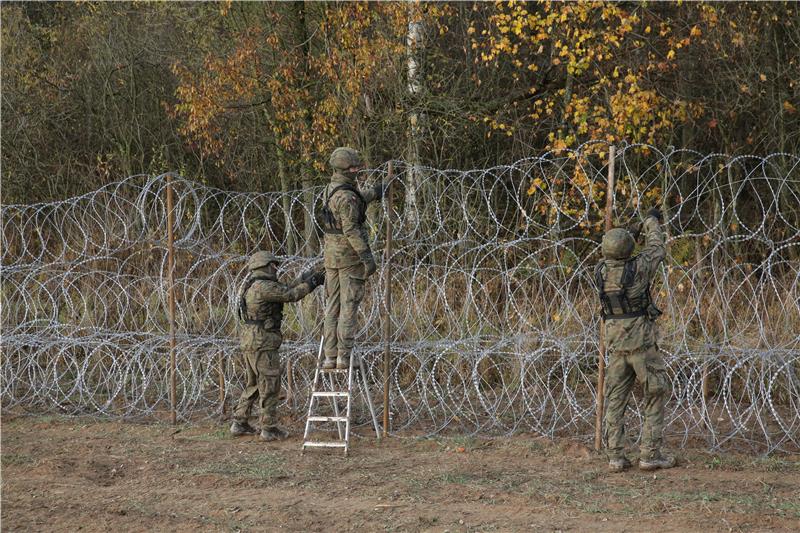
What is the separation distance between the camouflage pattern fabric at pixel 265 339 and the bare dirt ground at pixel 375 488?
0.42 metres

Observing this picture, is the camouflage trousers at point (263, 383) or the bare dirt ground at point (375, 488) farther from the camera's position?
the camouflage trousers at point (263, 383)

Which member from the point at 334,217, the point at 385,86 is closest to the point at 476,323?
the point at 334,217

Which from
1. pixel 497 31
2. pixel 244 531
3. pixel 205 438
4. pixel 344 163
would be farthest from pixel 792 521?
pixel 497 31

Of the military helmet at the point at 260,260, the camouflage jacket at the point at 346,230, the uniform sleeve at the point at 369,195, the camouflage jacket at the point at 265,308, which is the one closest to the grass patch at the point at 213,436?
the camouflage jacket at the point at 265,308

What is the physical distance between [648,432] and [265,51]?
8.27 metres

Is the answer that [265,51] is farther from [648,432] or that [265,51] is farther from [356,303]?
[648,432]

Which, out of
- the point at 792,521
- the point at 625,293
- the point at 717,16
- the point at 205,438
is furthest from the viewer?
the point at 717,16

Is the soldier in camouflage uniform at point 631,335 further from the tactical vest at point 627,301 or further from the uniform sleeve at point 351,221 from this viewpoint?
the uniform sleeve at point 351,221

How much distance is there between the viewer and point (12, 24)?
15344 mm

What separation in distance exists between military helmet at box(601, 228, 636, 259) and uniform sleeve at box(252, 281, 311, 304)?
2.61 metres

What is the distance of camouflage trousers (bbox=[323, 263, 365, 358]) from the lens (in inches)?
328

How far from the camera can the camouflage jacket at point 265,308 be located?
27.7 feet

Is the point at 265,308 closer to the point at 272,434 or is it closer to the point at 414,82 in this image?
the point at 272,434

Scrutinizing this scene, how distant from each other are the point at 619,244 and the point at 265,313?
3.17 m
